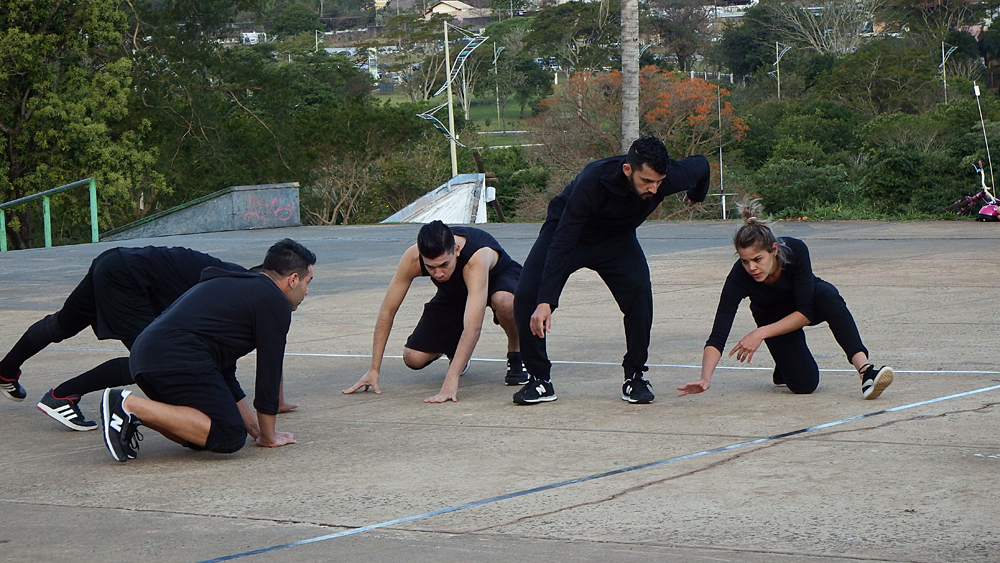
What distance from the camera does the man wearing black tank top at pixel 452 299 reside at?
6625mm

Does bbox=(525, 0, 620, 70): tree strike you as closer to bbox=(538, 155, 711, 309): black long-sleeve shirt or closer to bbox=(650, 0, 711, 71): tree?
bbox=(650, 0, 711, 71): tree

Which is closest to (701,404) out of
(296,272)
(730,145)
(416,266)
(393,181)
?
(416,266)

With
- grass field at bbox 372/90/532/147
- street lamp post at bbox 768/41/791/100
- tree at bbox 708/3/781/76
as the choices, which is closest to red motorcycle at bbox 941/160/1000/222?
street lamp post at bbox 768/41/791/100

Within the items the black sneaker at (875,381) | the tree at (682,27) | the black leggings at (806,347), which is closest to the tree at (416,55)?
the tree at (682,27)

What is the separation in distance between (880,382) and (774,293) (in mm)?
809

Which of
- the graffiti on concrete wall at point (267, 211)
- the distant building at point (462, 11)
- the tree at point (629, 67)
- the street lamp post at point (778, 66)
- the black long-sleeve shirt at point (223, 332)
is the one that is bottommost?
the graffiti on concrete wall at point (267, 211)

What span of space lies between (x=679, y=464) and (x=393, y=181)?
121ft

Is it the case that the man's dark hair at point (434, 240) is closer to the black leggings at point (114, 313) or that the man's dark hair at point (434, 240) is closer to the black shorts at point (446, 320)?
the black shorts at point (446, 320)

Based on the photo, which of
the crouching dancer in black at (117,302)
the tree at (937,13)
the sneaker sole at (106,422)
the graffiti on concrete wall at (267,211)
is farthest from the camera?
the tree at (937,13)

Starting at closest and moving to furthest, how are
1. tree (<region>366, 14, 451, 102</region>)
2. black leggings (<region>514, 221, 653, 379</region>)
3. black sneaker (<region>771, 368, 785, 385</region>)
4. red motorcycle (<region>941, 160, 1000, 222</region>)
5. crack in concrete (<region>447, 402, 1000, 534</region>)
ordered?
crack in concrete (<region>447, 402, 1000, 534</region>)
black leggings (<region>514, 221, 653, 379</region>)
black sneaker (<region>771, 368, 785, 385</region>)
red motorcycle (<region>941, 160, 1000, 222</region>)
tree (<region>366, 14, 451, 102</region>)

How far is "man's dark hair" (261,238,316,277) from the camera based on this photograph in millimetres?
5598

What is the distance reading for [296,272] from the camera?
5.61m

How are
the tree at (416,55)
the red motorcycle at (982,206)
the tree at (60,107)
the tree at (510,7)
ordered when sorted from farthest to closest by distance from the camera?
the tree at (510,7), the tree at (416,55), the tree at (60,107), the red motorcycle at (982,206)

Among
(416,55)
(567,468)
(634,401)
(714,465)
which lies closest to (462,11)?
(416,55)
